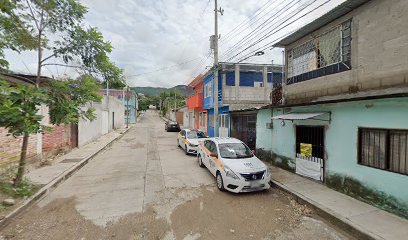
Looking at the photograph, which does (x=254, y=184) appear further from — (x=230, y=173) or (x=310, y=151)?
(x=310, y=151)

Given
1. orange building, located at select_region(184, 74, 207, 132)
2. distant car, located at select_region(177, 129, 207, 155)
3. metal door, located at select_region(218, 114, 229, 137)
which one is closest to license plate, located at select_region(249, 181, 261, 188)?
distant car, located at select_region(177, 129, 207, 155)

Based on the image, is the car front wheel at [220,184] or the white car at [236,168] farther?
the car front wheel at [220,184]

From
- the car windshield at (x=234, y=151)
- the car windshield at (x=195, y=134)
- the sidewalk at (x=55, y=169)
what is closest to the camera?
the sidewalk at (x=55, y=169)

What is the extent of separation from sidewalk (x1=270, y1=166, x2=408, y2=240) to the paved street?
0.87 ft

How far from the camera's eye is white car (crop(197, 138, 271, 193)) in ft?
20.9

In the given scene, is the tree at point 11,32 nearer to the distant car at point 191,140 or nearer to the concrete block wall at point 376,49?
the distant car at point 191,140

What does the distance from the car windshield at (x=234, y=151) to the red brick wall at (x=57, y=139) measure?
7.50 m

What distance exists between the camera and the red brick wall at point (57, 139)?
9906mm

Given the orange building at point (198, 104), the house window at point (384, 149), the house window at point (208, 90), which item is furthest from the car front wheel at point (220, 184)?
the orange building at point (198, 104)

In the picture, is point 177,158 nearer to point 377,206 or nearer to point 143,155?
point 143,155

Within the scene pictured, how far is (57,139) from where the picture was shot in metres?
11.0

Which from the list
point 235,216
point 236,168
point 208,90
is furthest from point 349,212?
point 208,90

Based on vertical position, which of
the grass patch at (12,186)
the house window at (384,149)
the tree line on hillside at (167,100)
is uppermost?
the tree line on hillside at (167,100)

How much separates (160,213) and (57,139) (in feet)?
29.3
